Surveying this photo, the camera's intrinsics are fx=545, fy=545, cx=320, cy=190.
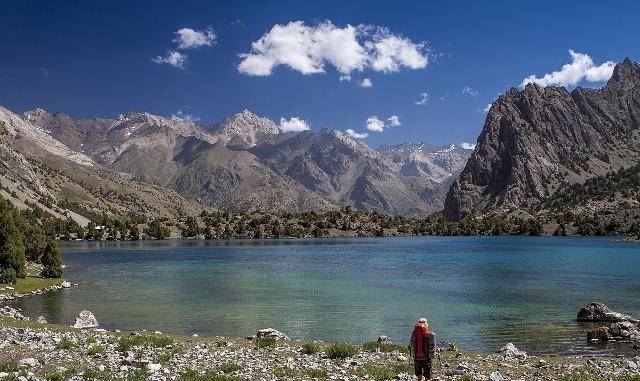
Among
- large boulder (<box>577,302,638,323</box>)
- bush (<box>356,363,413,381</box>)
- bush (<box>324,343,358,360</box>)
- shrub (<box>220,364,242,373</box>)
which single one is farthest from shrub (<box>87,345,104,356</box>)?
large boulder (<box>577,302,638,323</box>)

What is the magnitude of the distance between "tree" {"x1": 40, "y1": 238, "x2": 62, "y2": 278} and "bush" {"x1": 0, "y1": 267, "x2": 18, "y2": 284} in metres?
12.9

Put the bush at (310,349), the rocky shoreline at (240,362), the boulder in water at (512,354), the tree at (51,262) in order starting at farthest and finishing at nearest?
the tree at (51,262) < the boulder in water at (512,354) < the bush at (310,349) < the rocky shoreline at (240,362)

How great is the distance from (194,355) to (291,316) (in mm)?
27595

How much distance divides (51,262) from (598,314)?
7995 centimetres

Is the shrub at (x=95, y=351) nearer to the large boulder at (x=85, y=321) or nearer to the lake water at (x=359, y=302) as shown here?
the lake water at (x=359, y=302)

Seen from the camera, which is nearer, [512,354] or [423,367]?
[423,367]

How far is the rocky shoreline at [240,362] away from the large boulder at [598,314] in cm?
1636

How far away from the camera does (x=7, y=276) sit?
73.1 metres

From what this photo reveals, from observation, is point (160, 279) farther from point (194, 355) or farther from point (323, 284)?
point (194, 355)

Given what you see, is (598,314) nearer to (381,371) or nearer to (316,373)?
(381,371)

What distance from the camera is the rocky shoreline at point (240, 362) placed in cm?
2539

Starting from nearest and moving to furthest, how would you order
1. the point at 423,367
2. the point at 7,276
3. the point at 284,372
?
the point at 423,367 → the point at 284,372 → the point at 7,276

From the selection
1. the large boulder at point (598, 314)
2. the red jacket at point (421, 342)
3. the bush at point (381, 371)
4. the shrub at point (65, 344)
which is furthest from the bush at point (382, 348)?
the large boulder at point (598, 314)

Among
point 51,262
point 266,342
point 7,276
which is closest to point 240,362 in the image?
point 266,342
